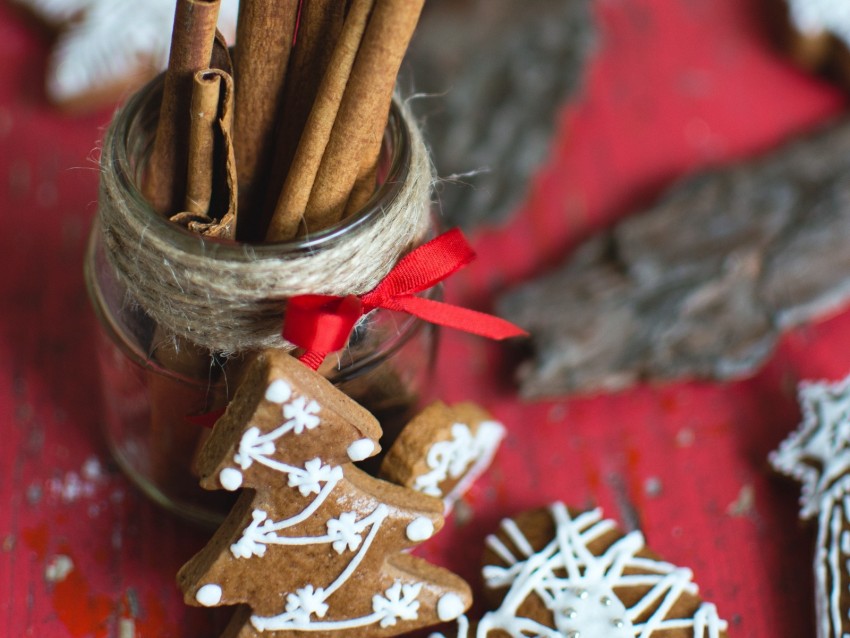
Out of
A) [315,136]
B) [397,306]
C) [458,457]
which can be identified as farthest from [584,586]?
[315,136]

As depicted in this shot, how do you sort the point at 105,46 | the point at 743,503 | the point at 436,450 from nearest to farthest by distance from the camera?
the point at 436,450
the point at 743,503
the point at 105,46

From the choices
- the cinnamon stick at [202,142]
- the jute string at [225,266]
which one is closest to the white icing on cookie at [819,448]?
the jute string at [225,266]

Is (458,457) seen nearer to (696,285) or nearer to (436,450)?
(436,450)

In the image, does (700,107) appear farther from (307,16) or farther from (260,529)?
(260,529)

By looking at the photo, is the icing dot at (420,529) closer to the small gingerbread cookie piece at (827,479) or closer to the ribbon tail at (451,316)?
the ribbon tail at (451,316)

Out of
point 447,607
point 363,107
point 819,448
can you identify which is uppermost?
point 363,107

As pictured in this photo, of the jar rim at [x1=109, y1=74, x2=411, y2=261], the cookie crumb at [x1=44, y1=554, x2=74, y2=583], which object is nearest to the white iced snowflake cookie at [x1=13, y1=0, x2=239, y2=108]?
the jar rim at [x1=109, y1=74, x2=411, y2=261]

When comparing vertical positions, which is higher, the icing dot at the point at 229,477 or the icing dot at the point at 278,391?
the icing dot at the point at 278,391

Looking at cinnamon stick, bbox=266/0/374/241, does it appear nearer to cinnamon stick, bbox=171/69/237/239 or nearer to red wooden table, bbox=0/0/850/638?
cinnamon stick, bbox=171/69/237/239
